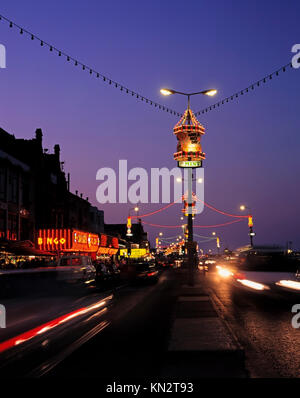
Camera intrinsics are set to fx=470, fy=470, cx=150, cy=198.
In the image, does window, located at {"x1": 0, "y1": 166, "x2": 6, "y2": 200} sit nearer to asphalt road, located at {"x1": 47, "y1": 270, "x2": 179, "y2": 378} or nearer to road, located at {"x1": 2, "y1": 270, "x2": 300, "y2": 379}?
road, located at {"x1": 2, "y1": 270, "x2": 300, "y2": 379}

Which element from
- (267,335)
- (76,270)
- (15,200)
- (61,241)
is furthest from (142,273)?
(267,335)

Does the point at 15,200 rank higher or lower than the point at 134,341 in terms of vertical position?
higher

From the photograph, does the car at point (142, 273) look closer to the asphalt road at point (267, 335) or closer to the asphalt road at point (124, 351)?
the asphalt road at point (267, 335)

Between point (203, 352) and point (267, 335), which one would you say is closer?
point (203, 352)

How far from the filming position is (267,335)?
1070 cm

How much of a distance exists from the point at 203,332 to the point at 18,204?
36506mm

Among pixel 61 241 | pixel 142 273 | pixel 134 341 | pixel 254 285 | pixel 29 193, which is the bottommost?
pixel 254 285

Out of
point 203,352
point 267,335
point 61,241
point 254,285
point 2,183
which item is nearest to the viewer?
point 203,352

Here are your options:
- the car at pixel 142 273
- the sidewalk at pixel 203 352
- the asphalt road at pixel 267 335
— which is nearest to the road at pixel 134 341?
the asphalt road at pixel 267 335

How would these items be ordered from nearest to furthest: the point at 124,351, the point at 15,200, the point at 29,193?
the point at 124,351 → the point at 15,200 → the point at 29,193

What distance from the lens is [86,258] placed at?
2980 centimetres

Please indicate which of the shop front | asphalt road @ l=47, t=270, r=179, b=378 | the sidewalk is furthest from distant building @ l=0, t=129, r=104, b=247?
the sidewalk

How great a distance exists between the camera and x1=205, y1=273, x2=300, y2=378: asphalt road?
7.46 meters

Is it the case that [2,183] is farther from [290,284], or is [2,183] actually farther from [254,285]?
[290,284]
